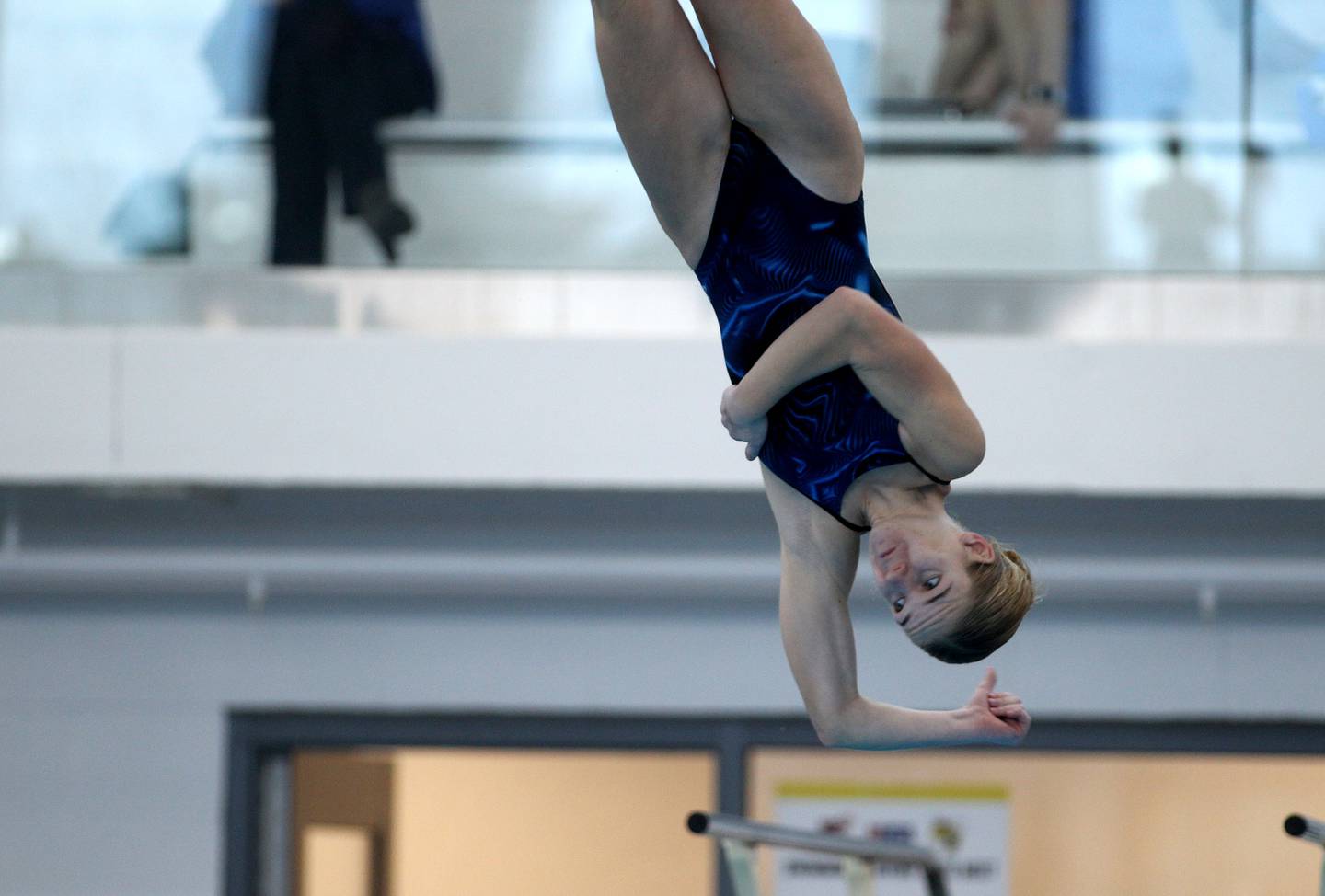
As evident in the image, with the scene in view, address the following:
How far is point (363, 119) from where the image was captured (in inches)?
195

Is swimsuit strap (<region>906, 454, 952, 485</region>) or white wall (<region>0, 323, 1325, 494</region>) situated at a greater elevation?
white wall (<region>0, 323, 1325, 494</region>)

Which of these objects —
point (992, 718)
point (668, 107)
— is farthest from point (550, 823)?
point (668, 107)

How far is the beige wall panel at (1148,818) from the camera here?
555cm

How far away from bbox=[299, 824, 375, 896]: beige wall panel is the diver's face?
3.80 m

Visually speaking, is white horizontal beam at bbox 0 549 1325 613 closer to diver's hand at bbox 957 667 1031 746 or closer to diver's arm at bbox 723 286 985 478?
diver's hand at bbox 957 667 1031 746

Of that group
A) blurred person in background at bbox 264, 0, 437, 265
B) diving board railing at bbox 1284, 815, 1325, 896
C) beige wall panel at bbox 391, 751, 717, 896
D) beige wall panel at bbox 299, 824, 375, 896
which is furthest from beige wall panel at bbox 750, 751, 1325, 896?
blurred person in background at bbox 264, 0, 437, 265

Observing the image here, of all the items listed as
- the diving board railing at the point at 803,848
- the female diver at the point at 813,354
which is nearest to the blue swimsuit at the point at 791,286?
the female diver at the point at 813,354

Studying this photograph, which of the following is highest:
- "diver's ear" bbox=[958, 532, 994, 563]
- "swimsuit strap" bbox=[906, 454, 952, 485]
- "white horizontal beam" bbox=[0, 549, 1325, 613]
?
"white horizontal beam" bbox=[0, 549, 1325, 613]

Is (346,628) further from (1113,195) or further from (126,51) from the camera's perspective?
(1113,195)

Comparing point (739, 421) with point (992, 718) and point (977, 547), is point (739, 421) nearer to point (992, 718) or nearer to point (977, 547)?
point (977, 547)

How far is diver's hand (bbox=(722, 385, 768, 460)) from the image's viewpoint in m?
2.61

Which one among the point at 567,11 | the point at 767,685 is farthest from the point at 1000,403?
the point at 567,11

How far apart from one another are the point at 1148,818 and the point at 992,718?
A: 3.14 meters

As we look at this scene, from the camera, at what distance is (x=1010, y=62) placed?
16.3ft
